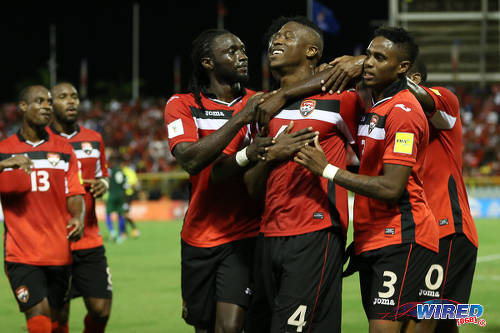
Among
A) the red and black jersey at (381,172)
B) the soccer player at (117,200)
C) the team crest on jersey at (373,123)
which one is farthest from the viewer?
the soccer player at (117,200)

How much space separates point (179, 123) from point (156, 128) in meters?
38.6

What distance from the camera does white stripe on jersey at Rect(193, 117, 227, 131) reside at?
5.86 meters

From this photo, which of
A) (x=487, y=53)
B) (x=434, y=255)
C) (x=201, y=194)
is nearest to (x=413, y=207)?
(x=434, y=255)

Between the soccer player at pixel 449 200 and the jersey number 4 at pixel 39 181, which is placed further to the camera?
the jersey number 4 at pixel 39 181

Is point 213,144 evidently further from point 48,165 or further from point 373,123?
point 48,165

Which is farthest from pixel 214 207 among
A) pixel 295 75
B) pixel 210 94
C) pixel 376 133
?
pixel 376 133

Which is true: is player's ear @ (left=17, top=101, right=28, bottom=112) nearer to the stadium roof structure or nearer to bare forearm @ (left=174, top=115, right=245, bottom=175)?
bare forearm @ (left=174, top=115, right=245, bottom=175)

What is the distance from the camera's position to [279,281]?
200 inches

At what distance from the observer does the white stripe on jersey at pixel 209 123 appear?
5.86 m

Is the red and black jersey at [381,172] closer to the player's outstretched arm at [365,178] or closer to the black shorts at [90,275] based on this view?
the player's outstretched arm at [365,178]

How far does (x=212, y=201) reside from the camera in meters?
5.87

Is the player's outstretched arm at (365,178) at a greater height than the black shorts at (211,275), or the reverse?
the player's outstretched arm at (365,178)

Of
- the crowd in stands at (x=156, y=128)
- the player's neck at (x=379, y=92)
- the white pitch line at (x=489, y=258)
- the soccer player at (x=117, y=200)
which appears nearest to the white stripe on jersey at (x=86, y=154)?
the player's neck at (x=379, y=92)

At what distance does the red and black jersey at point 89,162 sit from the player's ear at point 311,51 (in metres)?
3.64
